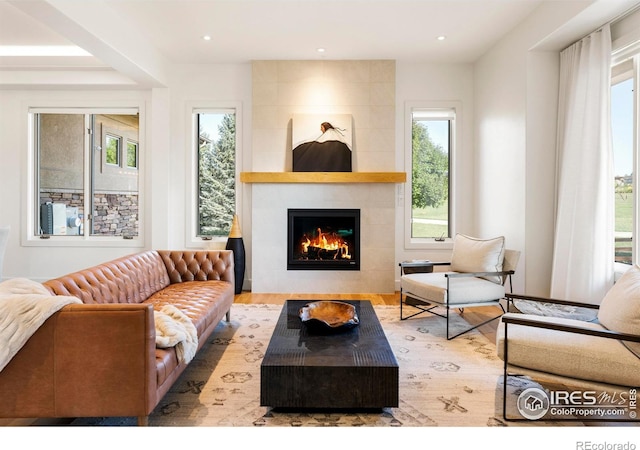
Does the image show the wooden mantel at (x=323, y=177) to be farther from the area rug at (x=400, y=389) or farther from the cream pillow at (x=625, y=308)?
the cream pillow at (x=625, y=308)

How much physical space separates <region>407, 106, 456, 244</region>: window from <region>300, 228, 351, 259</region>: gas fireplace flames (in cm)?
99

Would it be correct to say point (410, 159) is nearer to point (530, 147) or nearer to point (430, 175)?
point (430, 175)

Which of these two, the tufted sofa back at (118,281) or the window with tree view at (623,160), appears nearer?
the tufted sofa back at (118,281)

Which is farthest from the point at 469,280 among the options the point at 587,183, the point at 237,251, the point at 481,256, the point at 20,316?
the point at 20,316

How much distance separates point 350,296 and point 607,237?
271cm

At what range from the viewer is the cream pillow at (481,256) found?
12.0 ft

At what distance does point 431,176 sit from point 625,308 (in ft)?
11.4

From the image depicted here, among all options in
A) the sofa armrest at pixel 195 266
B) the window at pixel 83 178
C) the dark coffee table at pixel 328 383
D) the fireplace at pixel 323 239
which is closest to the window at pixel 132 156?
the window at pixel 83 178

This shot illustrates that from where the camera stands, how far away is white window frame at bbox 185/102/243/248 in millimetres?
5258

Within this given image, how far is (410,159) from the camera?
5.23 m

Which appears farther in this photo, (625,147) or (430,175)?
(430,175)

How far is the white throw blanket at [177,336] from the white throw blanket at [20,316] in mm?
503

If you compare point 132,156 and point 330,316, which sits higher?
point 132,156

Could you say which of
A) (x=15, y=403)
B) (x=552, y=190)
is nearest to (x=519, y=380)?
(x=552, y=190)
